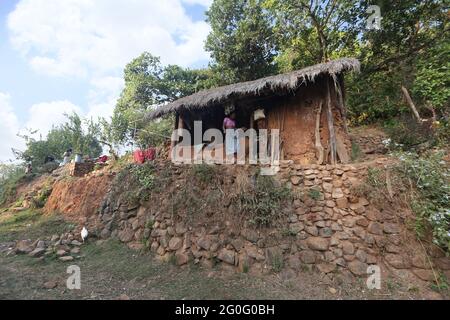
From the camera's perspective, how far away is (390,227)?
4.06 meters

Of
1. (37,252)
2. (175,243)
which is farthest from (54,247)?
(175,243)

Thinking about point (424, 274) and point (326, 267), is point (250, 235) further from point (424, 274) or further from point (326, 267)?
point (424, 274)

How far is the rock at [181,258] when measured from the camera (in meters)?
4.64

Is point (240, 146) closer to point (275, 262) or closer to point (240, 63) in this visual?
point (275, 262)

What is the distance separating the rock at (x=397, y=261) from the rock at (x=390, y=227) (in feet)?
1.28

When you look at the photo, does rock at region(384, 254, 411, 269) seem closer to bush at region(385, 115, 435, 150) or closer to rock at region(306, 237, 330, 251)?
rock at region(306, 237, 330, 251)

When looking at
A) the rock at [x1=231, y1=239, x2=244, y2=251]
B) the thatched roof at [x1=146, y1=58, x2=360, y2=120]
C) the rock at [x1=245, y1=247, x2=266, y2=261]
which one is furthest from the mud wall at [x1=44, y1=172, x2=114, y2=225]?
the rock at [x1=245, y1=247, x2=266, y2=261]

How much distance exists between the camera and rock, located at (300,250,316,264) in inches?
164

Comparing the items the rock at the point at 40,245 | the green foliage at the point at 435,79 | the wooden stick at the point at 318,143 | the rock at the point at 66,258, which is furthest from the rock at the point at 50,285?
the green foliage at the point at 435,79

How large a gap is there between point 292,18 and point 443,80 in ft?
19.3

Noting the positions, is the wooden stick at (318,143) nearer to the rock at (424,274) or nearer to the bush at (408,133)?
the bush at (408,133)

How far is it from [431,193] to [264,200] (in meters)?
2.84

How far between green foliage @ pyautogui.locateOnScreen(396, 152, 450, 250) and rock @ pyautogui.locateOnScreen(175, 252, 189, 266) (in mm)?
4107
